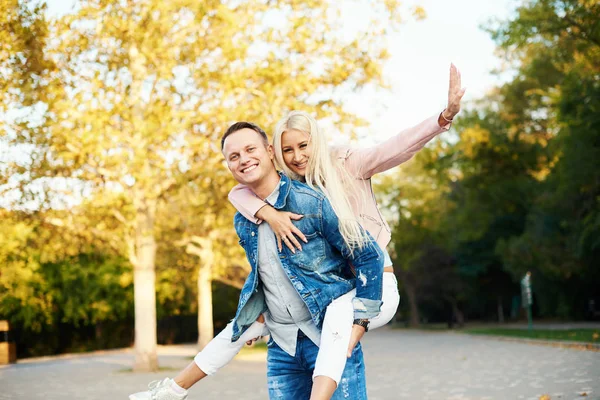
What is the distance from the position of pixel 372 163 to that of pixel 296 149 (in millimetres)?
413

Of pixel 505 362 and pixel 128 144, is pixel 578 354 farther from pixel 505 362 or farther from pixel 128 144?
pixel 128 144

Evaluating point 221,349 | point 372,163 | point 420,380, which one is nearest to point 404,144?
point 372,163

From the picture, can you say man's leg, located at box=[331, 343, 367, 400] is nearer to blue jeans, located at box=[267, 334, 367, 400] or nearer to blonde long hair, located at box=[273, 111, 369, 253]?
blue jeans, located at box=[267, 334, 367, 400]

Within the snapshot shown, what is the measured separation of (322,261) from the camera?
3400mm

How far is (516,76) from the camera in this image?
3766 centimetres

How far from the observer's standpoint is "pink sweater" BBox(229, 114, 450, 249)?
3.52 metres

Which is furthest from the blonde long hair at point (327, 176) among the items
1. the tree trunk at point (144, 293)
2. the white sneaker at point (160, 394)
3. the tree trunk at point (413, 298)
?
the tree trunk at point (413, 298)

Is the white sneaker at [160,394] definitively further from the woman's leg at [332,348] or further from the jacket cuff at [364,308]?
the jacket cuff at [364,308]

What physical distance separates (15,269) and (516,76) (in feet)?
84.4

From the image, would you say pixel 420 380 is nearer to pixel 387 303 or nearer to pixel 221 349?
pixel 387 303

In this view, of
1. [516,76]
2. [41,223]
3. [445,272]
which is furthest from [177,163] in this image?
[445,272]

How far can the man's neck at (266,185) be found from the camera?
3496 mm

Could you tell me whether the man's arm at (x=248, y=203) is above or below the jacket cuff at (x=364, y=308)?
above

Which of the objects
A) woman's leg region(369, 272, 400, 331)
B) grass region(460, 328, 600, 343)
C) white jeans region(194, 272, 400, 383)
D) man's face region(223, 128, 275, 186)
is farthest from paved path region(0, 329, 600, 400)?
man's face region(223, 128, 275, 186)
